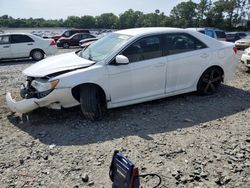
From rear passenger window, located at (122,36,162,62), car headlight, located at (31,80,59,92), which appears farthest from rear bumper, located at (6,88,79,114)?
rear passenger window, located at (122,36,162,62)

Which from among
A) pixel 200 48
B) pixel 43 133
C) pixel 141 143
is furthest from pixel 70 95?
pixel 200 48

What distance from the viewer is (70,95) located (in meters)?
4.75

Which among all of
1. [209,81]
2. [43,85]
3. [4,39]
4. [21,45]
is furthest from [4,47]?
[209,81]

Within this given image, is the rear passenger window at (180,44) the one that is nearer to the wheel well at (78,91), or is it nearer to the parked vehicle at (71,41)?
the wheel well at (78,91)

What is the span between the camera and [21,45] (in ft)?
44.8

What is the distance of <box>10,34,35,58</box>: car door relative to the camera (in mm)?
13617

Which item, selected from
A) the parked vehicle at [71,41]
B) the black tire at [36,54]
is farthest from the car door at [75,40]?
the black tire at [36,54]

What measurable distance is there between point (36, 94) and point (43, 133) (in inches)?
29.4

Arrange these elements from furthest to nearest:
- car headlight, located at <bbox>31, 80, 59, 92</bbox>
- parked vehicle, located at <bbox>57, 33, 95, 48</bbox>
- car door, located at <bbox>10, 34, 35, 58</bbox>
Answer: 1. parked vehicle, located at <bbox>57, 33, 95, 48</bbox>
2. car door, located at <bbox>10, 34, 35, 58</bbox>
3. car headlight, located at <bbox>31, 80, 59, 92</bbox>

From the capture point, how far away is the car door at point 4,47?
1343 cm

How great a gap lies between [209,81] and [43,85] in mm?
3532

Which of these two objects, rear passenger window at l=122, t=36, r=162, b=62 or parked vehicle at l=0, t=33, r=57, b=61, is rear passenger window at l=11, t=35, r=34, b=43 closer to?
parked vehicle at l=0, t=33, r=57, b=61

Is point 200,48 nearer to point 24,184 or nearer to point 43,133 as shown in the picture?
point 43,133

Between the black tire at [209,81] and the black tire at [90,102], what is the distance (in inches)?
95.5
